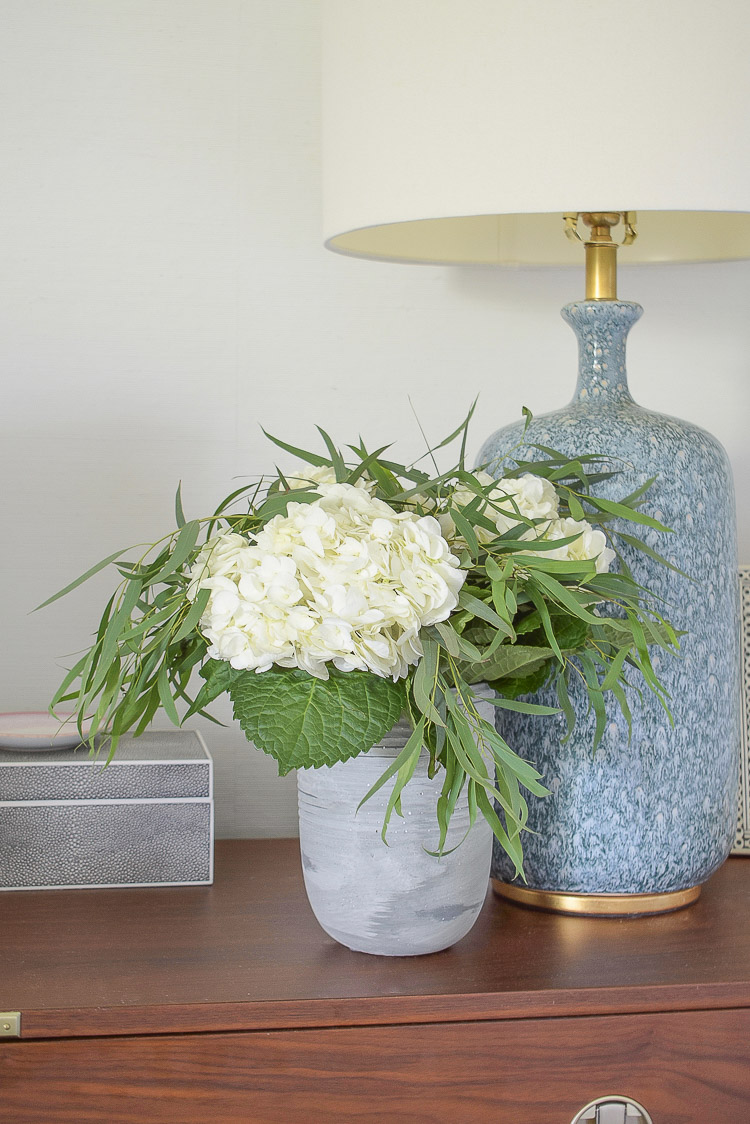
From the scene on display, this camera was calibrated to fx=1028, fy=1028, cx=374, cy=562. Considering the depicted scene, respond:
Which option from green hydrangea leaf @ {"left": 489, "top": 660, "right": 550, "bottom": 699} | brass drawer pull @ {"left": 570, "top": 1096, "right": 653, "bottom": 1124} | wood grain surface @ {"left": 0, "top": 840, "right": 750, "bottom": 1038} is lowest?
brass drawer pull @ {"left": 570, "top": 1096, "right": 653, "bottom": 1124}

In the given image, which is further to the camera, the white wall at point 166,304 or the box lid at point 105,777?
the white wall at point 166,304

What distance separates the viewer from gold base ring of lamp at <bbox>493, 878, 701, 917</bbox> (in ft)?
2.63

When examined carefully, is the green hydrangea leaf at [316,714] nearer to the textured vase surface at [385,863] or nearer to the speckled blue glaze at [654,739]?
the textured vase surface at [385,863]

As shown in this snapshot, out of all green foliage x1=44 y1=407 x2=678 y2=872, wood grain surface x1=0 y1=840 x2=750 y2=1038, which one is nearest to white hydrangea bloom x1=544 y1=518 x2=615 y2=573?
green foliage x1=44 y1=407 x2=678 y2=872

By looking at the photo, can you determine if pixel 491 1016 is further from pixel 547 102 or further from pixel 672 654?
pixel 547 102

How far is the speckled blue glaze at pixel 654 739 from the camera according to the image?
31.4 inches

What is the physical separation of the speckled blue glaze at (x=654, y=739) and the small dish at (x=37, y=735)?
1.21 ft

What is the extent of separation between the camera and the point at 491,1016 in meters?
0.65

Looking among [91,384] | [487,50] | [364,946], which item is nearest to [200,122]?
[91,384]

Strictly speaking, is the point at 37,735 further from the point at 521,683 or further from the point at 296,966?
the point at 521,683

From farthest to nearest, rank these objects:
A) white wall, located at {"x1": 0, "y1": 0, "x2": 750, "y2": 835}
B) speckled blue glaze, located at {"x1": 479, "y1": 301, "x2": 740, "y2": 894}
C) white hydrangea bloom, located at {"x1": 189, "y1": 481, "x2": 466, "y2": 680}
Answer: white wall, located at {"x1": 0, "y1": 0, "x2": 750, "y2": 835}
speckled blue glaze, located at {"x1": 479, "y1": 301, "x2": 740, "y2": 894}
white hydrangea bloom, located at {"x1": 189, "y1": 481, "x2": 466, "y2": 680}

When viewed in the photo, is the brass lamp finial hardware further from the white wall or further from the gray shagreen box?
the gray shagreen box

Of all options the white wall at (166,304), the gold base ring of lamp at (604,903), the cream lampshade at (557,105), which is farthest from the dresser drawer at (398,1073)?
the cream lampshade at (557,105)

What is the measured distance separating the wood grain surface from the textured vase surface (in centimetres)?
2
